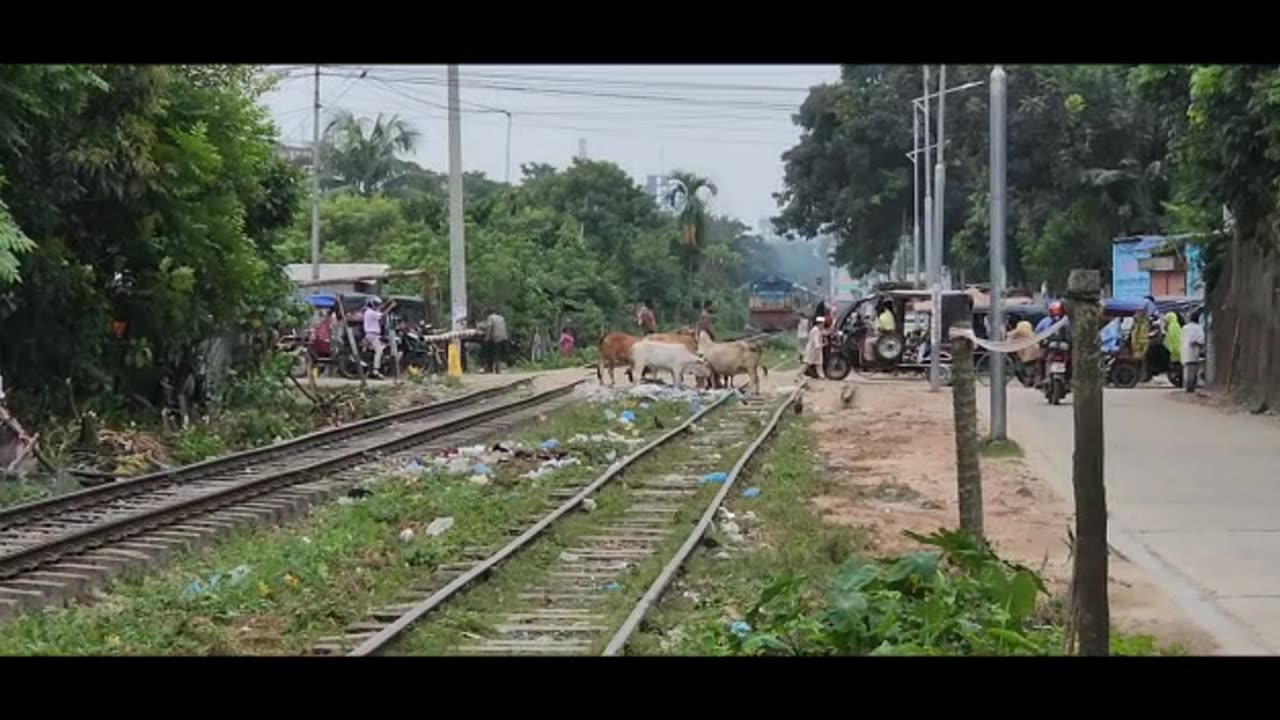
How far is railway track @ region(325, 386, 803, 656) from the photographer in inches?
316

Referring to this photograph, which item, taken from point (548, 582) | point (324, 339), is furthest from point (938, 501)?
point (324, 339)

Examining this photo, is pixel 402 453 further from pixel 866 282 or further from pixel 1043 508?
pixel 866 282

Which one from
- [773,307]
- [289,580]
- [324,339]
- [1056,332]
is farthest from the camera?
[773,307]

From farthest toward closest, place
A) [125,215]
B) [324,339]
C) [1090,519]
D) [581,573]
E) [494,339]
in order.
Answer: [494,339], [324,339], [125,215], [581,573], [1090,519]

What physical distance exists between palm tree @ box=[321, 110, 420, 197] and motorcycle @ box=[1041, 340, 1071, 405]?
45132 mm

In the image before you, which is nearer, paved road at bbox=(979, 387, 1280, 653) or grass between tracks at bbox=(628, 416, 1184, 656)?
grass between tracks at bbox=(628, 416, 1184, 656)

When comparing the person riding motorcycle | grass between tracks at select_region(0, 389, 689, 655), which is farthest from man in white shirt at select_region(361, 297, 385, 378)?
grass between tracks at select_region(0, 389, 689, 655)

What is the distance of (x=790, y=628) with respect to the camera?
24.5 feet

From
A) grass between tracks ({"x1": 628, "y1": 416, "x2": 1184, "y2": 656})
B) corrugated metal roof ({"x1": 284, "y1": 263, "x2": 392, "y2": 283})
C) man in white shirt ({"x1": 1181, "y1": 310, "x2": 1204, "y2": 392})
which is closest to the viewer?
grass between tracks ({"x1": 628, "y1": 416, "x2": 1184, "y2": 656})

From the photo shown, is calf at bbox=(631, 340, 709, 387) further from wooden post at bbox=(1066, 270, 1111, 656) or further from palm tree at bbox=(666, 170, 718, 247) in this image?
palm tree at bbox=(666, 170, 718, 247)

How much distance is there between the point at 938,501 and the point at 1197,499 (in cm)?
221

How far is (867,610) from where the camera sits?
7293 mm

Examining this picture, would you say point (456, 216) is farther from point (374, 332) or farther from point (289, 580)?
point (289, 580)
